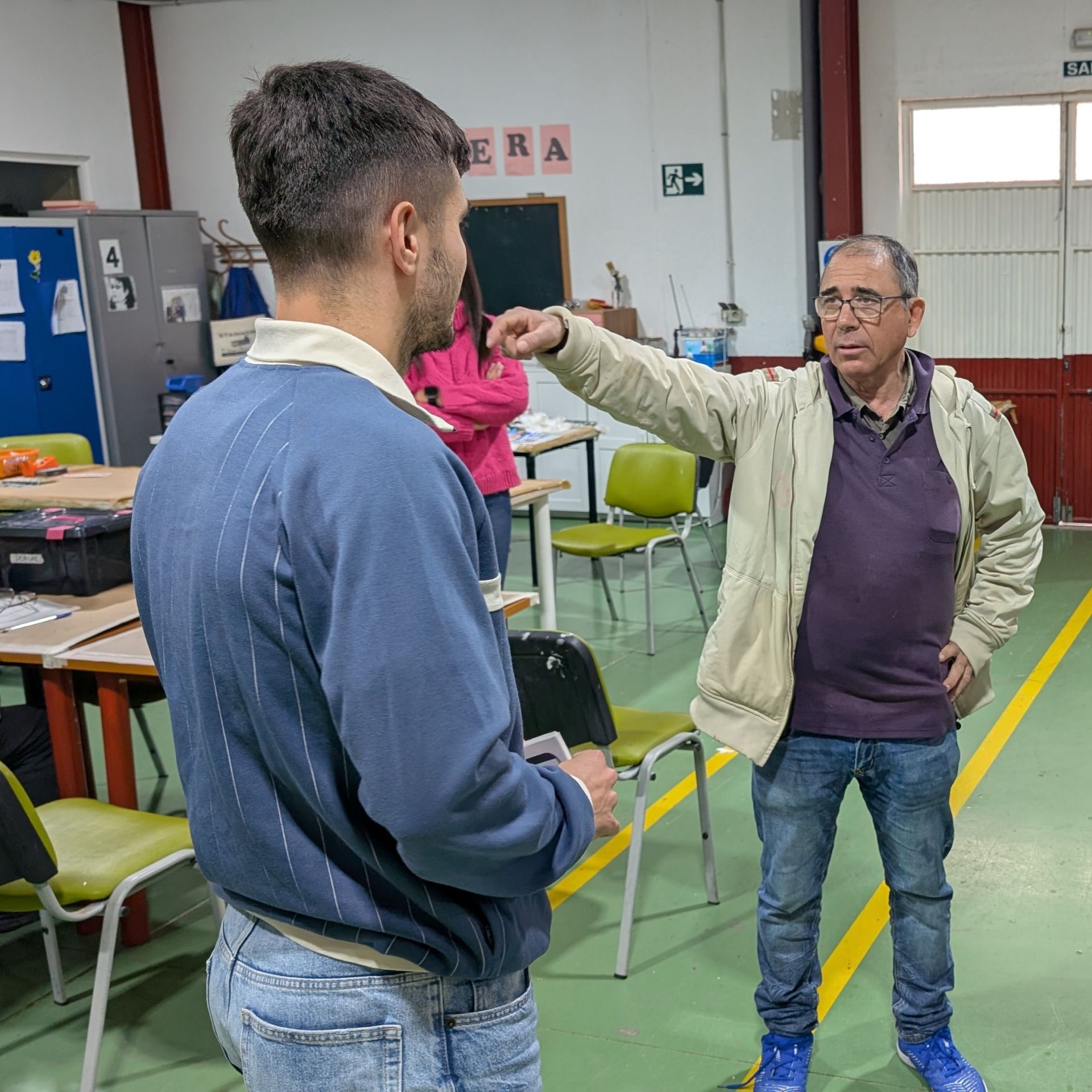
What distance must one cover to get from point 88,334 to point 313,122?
333 inches

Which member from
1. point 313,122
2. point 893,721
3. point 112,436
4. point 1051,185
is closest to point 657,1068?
point 893,721

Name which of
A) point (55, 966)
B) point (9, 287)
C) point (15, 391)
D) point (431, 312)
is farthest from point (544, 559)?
point (9, 287)

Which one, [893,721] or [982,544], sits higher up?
[982,544]

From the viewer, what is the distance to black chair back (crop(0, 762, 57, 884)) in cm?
261

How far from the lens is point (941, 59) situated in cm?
780

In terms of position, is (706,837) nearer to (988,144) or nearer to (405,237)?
(405,237)

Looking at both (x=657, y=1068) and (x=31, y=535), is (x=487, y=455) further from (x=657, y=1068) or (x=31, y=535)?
(x=657, y=1068)

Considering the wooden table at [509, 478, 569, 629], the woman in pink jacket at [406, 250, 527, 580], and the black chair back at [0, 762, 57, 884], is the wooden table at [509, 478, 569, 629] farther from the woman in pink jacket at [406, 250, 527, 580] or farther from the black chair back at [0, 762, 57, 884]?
the black chair back at [0, 762, 57, 884]

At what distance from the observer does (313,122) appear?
1151 mm

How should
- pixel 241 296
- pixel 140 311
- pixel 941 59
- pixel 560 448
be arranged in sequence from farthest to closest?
pixel 241 296
pixel 140 311
pixel 941 59
pixel 560 448

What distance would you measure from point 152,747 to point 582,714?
82.9 inches

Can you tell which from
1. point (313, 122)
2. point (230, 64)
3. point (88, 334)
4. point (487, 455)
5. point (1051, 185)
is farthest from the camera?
point (230, 64)

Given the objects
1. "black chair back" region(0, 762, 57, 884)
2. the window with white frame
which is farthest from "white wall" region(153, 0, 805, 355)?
"black chair back" region(0, 762, 57, 884)

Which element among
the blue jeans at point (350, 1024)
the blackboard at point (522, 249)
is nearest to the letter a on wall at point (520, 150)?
the blackboard at point (522, 249)
